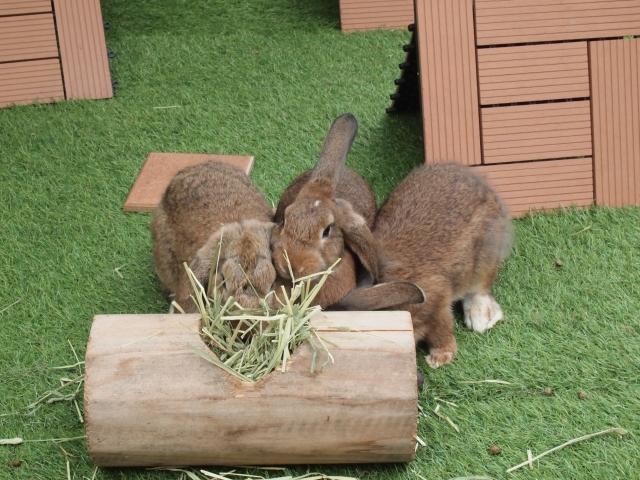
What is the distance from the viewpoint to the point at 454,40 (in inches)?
168

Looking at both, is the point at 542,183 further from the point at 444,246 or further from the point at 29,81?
the point at 29,81

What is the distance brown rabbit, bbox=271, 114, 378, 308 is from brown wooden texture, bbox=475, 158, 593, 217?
1.00 metres

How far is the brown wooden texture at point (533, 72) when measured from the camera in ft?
14.1

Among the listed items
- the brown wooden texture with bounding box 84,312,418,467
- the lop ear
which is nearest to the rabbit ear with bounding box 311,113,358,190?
the lop ear

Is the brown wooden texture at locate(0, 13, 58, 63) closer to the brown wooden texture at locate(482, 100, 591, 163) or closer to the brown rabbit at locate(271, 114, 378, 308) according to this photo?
the brown rabbit at locate(271, 114, 378, 308)

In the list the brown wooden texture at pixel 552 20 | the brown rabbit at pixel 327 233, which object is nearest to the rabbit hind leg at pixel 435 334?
the brown rabbit at pixel 327 233

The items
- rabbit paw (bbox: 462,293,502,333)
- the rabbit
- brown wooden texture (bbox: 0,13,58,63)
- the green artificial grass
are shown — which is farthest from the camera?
brown wooden texture (bbox: 0,13,58,63)

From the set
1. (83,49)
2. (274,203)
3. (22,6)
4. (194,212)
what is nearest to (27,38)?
(22,6)

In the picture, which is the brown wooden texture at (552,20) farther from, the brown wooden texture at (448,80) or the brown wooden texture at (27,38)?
the brown wooden texture at (27,38)

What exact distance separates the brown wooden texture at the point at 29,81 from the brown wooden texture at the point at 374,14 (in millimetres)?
1934

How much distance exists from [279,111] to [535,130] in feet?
5.23

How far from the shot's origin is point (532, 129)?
4324 mm

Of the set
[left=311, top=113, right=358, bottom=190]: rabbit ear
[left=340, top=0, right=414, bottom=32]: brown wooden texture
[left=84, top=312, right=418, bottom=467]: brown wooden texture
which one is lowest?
[left=84, top=312, right=418, bottom=467]: brown wooden texture

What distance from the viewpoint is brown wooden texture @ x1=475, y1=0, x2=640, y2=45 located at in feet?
14.0
